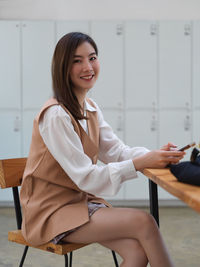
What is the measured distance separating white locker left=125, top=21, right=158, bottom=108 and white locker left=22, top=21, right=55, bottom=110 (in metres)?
0.81

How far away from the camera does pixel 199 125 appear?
435 cm

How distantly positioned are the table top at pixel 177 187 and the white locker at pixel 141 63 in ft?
9.85

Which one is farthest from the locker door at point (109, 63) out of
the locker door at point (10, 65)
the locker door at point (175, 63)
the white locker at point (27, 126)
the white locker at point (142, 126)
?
the locker door at point (10, 65)

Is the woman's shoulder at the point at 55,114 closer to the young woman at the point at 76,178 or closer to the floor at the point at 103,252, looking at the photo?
the young woman at the point at 76,178

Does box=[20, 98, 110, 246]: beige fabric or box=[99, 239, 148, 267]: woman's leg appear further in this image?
box=[20, 98, 110, 246]: beige fabric

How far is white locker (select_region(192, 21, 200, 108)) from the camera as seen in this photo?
4.29 meters

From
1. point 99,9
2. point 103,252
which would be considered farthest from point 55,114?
point 99,9

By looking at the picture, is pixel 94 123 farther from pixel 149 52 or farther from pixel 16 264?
pixel 149 52

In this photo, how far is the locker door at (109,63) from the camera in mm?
4305

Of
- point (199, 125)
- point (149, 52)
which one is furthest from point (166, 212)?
point (149, 52)

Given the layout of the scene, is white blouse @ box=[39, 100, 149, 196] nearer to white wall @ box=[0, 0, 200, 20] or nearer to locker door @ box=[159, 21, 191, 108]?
locker door @ box=[159, 21, 191, 108]

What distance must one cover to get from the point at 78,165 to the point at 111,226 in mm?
238

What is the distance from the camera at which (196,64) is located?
433 cm

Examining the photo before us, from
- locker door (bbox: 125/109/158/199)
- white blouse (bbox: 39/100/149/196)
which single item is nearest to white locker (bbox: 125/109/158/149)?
locker door (bbox: 125/109/158/199)
